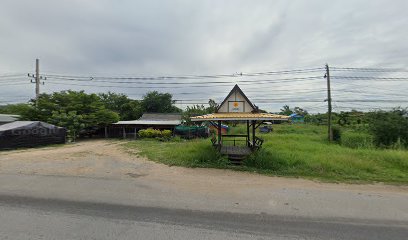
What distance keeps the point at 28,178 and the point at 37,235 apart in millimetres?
5132

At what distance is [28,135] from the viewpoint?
18.9 metres

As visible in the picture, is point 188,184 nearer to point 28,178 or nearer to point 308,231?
point 308,231

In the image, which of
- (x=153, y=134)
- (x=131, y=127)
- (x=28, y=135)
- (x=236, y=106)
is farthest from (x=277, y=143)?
(x=131, y=127)

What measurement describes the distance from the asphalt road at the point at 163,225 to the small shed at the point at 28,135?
15451mm

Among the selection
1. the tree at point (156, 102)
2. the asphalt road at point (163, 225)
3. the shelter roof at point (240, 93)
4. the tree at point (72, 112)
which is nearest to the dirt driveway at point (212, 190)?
the asphalt road at point (163, 225)

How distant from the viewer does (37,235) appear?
4.02 metres

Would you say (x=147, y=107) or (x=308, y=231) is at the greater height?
(x=147, y=107)

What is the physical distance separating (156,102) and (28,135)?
117ft

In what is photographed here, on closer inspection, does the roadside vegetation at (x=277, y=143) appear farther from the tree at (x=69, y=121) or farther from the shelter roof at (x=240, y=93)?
the shelter roof at (x=240, y=93)

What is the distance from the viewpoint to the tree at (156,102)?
54219 millimetres

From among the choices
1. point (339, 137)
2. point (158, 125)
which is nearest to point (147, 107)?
point (158, 125)

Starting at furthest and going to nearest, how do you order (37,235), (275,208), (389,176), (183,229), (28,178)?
(389,176) < (28,178) < (275,208) < (183,229) < (37,235)

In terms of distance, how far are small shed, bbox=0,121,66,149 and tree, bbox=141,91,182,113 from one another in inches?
1261

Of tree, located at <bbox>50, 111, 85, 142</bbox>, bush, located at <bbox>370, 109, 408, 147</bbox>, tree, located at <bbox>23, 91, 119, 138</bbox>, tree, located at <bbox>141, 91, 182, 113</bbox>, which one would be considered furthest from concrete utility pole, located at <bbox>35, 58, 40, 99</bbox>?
bush, located at <bbox>370, 109, 408, 147</bbox>
